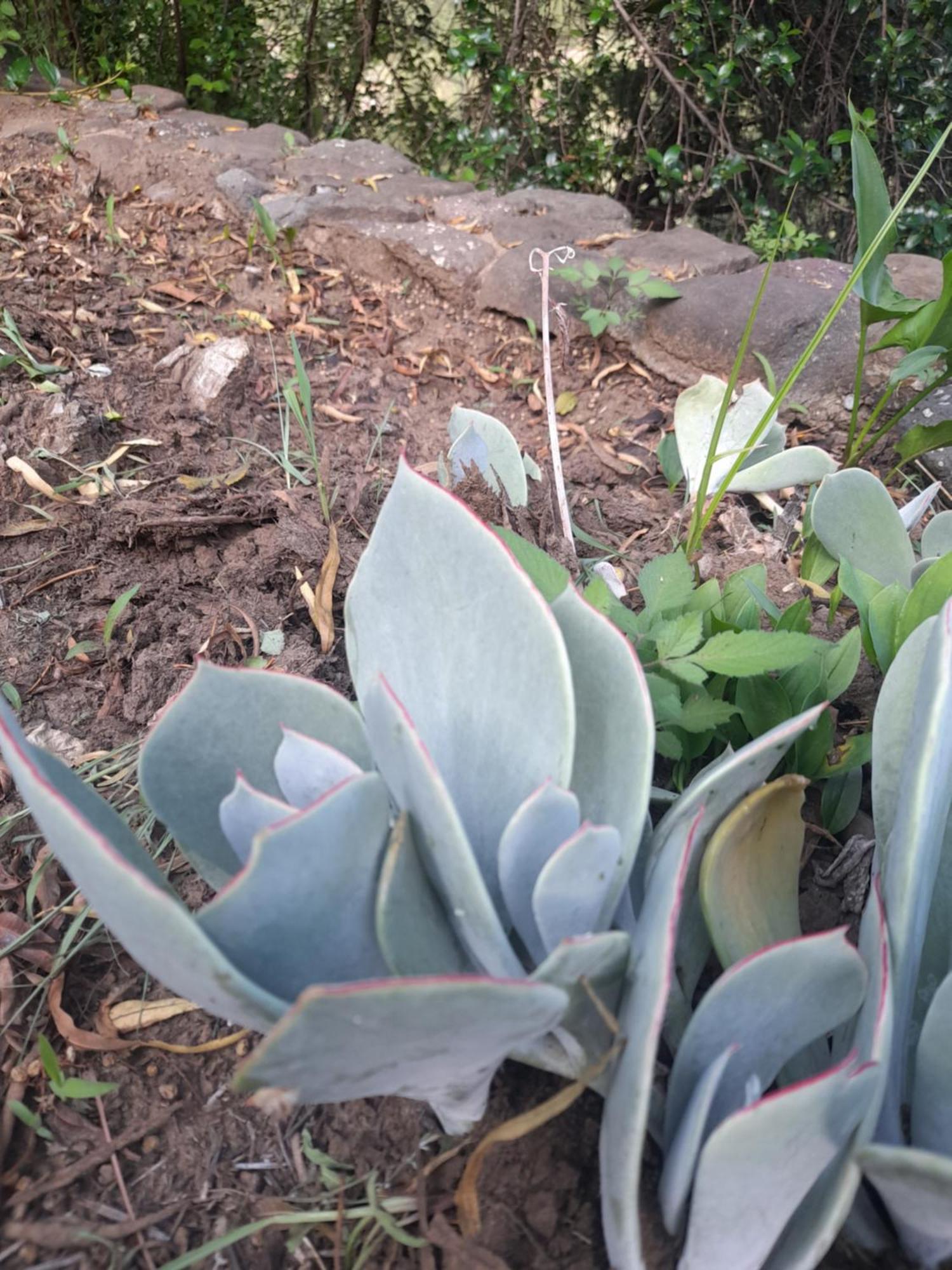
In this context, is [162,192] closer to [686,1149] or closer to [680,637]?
[680,637]

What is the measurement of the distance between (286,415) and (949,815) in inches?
53.9

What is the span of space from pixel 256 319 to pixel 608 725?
1760mm

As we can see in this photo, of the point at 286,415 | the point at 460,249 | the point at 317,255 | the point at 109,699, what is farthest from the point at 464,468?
the point at 317,255

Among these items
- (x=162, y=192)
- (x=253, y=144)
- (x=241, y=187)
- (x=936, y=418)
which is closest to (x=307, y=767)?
(x=936, y=418)

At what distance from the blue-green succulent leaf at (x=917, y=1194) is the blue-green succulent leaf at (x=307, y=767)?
37 cm

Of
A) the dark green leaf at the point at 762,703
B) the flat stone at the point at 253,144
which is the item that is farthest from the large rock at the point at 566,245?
the dark green leaf at the point at 762,703

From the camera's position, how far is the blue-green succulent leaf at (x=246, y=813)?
1.84ft

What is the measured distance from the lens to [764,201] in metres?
3.82

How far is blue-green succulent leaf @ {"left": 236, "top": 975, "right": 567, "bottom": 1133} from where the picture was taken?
40 cm

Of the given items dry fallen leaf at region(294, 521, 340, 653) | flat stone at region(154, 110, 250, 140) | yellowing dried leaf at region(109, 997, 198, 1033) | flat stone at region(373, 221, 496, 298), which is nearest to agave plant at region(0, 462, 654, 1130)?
yellowing dried leaf at region(109, 997, 198, 1033)

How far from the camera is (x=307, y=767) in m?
0.60

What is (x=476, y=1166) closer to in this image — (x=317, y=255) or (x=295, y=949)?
(x=295, y=949)

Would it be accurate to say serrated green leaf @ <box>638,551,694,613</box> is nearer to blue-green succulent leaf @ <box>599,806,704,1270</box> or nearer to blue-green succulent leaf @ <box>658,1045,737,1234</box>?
blue-green succulent leaf @ <box>599,806,704,1270</box>

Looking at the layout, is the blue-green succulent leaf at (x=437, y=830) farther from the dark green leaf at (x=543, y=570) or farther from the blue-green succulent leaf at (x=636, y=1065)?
the dark green leaf at (x=543, y=570)
